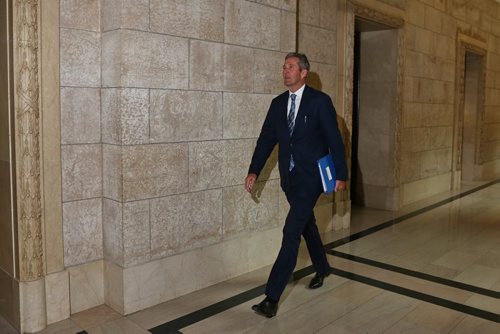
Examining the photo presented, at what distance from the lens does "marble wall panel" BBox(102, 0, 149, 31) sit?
10.1ft

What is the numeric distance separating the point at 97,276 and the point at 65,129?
104cm

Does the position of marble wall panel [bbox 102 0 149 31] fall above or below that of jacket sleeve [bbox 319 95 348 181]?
above

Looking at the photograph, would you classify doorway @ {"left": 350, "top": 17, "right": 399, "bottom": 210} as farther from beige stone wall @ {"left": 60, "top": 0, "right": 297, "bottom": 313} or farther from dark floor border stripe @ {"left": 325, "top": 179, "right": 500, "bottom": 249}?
beige stone wall @ {"left": 60, "top": 0, "right": 297, "bottom": 313}

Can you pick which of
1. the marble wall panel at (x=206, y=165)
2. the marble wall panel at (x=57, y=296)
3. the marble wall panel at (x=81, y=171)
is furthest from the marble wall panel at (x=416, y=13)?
the marble wall panel at (x=57, y=296)

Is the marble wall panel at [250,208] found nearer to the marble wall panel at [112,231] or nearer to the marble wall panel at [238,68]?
the marble wall panel at [238,68]

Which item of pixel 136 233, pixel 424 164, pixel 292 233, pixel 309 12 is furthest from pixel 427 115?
pixel 136 233

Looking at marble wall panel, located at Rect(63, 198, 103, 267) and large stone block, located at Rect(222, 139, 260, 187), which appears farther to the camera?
large stone block, located at Rect(222, 139, 260, 187)

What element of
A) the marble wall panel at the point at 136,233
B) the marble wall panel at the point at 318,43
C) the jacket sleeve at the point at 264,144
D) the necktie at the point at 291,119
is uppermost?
the marble wall panel at the point at 318,43

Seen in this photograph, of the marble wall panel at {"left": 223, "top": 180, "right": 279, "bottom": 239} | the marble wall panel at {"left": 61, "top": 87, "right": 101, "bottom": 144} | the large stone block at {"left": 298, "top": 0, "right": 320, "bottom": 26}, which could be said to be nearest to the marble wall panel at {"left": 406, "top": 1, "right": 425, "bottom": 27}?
the large stone block at {"left": 298, "top": 0, "right": 320, "bottom": 26}

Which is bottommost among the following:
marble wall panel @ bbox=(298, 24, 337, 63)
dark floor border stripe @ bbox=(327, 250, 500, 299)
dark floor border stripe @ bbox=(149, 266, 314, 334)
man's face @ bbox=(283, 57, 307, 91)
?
dark floor border stripe @ bbox=(149, 266, 314, 334)

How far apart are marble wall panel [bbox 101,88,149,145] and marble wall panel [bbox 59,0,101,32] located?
Answer: 43cm

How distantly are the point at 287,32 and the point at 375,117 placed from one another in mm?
3012

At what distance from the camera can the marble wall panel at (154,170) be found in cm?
320

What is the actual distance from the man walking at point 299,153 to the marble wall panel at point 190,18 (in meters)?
0.69
